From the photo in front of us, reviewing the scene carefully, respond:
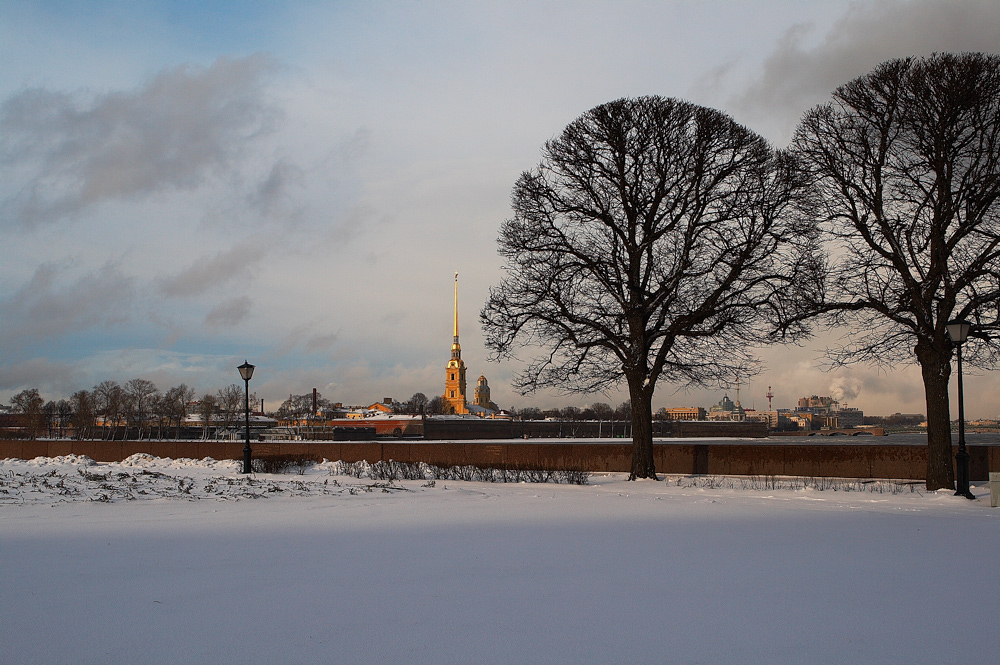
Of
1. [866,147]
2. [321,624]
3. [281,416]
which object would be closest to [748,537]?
[321,624]

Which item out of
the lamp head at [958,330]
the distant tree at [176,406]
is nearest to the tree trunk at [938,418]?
the lamp head at [958,330]

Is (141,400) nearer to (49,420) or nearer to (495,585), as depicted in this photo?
(49,420)

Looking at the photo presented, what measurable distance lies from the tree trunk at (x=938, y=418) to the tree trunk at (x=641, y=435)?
22.8 ft

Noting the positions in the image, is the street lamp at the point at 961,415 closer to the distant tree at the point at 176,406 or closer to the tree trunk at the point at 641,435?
the tree trunk at the point at 641,435

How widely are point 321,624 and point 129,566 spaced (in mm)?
3415

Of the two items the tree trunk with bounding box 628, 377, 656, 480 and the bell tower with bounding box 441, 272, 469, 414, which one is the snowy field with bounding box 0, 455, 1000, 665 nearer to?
the tree trunk with bounding box 628, 377, 656, 480

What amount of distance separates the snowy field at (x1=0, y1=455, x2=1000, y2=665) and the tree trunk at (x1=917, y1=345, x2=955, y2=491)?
14.5ft

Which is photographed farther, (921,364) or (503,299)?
(503,299)

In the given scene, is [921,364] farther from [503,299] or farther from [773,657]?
[773,657]

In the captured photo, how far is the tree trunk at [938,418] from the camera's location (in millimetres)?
18891

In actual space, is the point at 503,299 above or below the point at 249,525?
above

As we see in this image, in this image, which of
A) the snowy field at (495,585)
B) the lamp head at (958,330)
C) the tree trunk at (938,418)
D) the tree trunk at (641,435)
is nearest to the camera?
the snowy field at (495,585)

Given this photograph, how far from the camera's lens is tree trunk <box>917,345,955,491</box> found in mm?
18891

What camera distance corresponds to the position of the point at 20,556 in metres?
9.10
